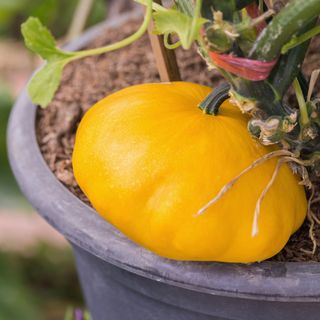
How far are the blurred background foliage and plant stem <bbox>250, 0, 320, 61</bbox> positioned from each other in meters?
1.00

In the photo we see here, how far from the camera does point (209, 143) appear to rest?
67 cm

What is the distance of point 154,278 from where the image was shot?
27.6 inches

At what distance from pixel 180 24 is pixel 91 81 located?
0.51 m

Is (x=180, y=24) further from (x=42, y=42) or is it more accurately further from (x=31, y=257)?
(x=31, y=257)

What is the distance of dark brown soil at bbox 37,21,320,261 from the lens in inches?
36.7

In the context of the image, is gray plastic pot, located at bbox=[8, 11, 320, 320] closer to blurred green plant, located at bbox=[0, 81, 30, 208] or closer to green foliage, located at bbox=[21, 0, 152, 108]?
green foliage, located at bbox=[21, 0, 152, 108]

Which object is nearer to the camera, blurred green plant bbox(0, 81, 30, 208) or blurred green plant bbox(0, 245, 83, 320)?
blurred green plant bbox(0, 81, 30, 208)

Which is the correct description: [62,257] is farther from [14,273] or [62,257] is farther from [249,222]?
[249,222]

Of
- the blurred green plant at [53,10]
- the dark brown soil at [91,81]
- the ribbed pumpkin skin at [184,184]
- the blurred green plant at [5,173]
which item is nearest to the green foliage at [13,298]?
the blurred green plant at [5,173]

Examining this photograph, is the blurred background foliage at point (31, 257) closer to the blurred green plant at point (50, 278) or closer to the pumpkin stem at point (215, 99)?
the blurred green plant at point (50, 278)

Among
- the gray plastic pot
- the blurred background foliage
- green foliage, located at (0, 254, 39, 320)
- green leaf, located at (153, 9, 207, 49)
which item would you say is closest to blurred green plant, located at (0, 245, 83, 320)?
the blurred background foliage

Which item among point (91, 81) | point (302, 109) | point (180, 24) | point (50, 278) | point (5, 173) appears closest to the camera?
point (180, 24)

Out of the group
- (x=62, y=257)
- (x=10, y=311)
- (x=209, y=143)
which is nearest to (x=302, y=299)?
(x=209, y=143)

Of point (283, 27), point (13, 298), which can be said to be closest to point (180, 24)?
point (283, 27)
